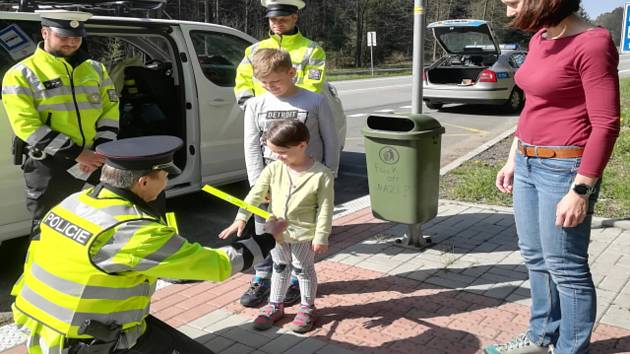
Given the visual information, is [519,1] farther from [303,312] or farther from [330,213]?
[303,312]

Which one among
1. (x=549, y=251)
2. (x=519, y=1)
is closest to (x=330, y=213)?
(x=549, y=251)

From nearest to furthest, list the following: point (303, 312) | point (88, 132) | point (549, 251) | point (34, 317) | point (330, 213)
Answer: point (34, 317), point (549, 251), point (330, 213), point (303, 312), point (88, 132)

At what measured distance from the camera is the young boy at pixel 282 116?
3.30 metres

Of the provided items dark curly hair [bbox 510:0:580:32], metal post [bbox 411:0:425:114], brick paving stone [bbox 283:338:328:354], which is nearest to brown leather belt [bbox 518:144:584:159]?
dark curly hair [bbox 510:0:580:32]

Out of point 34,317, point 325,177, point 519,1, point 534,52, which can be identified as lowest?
point 34,317

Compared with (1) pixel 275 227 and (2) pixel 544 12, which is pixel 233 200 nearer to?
(1) pixel 275 227

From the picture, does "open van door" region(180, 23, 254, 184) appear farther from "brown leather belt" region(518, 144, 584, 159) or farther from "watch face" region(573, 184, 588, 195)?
"watch face" region(573, 184, 588, 195)

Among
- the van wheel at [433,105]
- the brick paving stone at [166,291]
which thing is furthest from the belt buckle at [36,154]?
the van wheel at [433,105]

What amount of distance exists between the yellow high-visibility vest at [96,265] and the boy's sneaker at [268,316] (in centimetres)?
125

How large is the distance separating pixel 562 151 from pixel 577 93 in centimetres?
26

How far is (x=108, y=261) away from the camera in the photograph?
6.82 feet

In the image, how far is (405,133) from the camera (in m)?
4.17

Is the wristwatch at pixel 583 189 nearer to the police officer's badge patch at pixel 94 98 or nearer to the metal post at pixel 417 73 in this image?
the metal post at pixel 417 73

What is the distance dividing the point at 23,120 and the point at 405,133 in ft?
8.22
